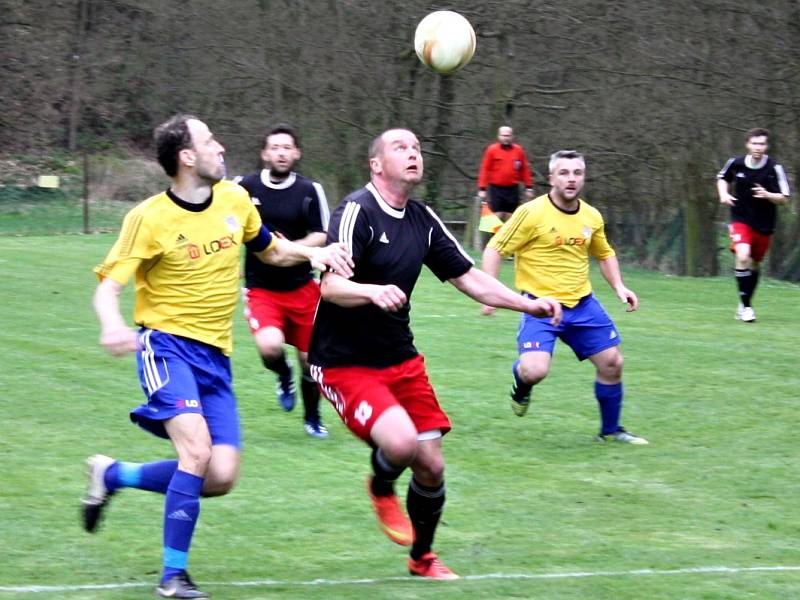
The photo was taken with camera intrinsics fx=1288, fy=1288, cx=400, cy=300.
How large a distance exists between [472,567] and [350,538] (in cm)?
75

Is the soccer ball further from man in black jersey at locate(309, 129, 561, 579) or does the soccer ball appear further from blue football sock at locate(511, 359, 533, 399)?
man in black jersey at locate(309, 129, 561, 579)

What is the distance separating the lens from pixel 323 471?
7578mm

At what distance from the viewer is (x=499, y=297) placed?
232 inches

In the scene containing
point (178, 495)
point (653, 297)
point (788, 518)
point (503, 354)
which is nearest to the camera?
point (178, 495)

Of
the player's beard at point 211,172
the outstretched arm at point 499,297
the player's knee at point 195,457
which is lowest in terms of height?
the player's knee at point 195,457

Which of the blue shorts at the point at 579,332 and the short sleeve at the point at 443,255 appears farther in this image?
the blue shorts at the point at 579,332

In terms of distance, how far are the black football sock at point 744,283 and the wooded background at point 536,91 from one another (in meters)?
7.12

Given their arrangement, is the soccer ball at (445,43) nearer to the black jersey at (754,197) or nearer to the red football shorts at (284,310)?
the red football shorts at (284,310)

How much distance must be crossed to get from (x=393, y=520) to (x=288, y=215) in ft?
10.8

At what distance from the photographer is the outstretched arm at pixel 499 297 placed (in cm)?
571

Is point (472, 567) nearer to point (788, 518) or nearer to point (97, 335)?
point (788, 518)

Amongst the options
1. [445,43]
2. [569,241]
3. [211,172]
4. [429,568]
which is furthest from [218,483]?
[445,43]

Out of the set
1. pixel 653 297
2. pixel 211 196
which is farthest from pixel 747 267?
pixel 211 196

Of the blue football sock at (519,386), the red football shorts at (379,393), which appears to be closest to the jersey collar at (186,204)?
the red football shorts at (379,393)
